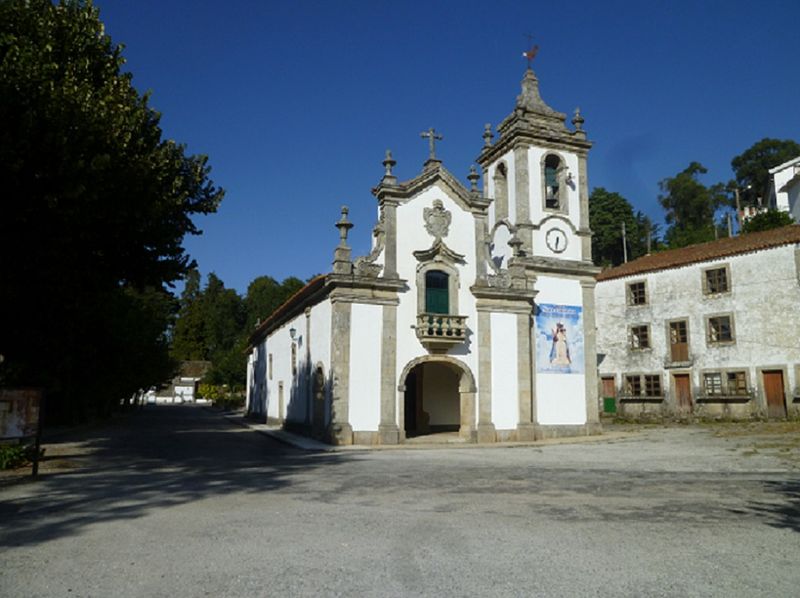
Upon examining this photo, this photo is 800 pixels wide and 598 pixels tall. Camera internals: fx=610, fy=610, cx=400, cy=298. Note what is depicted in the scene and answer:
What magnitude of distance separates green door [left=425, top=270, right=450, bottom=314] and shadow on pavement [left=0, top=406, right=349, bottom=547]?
6.57 m

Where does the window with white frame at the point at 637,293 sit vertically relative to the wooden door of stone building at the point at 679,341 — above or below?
above

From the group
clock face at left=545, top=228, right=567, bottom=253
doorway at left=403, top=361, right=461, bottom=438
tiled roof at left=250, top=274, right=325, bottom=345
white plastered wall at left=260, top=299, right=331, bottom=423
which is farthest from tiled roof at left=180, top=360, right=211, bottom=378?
clock face at left=545, top=228, right=567, bottom=253

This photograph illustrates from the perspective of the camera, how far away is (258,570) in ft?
19.0

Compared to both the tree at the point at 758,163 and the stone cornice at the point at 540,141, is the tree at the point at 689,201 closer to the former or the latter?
the tree at the point at 758,163

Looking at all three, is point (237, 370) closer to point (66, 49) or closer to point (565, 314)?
point (565, 314)

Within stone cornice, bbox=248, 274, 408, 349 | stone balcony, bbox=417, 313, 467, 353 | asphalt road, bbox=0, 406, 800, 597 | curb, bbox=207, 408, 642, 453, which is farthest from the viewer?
stone balcony, bbox=417, 313, 467, 353

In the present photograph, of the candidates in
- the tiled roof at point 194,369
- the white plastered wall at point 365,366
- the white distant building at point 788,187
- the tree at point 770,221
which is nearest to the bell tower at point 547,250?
the white plastered wall at point 365,366

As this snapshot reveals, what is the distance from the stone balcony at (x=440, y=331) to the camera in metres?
20.8

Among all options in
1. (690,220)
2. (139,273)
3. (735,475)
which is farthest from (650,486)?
(690,220)

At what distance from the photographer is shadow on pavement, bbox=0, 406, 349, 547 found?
323 inches

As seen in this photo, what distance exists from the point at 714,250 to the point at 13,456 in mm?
32623

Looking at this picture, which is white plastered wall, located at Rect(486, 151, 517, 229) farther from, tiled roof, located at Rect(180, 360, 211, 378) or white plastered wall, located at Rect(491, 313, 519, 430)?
tiled roof, located at Rect(180, 360, 211, 378)

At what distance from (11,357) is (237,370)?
153 ft

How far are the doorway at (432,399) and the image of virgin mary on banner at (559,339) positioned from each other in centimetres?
374
